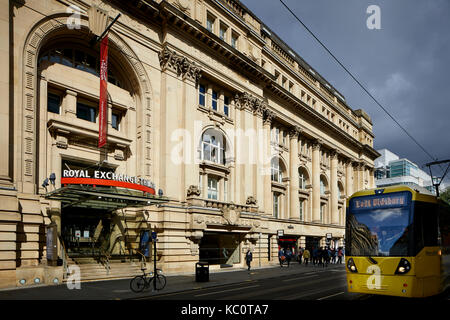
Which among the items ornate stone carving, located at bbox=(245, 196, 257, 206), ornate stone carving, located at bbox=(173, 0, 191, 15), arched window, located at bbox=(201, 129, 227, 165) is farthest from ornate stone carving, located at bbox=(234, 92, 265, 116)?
ornate stone carving, located at bbox=(173, 0, 191, 15)

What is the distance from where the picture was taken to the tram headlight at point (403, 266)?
37.5 feet

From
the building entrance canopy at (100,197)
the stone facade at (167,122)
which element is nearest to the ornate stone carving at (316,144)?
the stone facade at (167,122)

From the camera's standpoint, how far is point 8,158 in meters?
19.9

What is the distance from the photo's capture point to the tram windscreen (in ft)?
38.7

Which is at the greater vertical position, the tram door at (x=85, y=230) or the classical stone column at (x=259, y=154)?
the classical stone column at (x=259, y=154)

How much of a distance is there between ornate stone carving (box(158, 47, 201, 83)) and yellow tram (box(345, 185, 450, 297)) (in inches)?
790

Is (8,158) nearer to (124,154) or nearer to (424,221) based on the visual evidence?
(124,154)

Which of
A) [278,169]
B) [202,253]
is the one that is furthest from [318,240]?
Result: [202,253]

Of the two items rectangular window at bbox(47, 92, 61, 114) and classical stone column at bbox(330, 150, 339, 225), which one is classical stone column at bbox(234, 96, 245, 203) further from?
classical stone column at bbox(330, 150, 339, 225)

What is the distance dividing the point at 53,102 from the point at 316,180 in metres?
35.5

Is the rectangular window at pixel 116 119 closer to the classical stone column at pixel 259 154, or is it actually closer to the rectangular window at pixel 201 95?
the rectangular window at pixel 201 95

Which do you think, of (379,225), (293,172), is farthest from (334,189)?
(379,225)

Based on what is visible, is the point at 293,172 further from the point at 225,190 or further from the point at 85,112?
the point at 85,112

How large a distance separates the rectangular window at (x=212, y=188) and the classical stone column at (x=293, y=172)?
13946 millimetres
